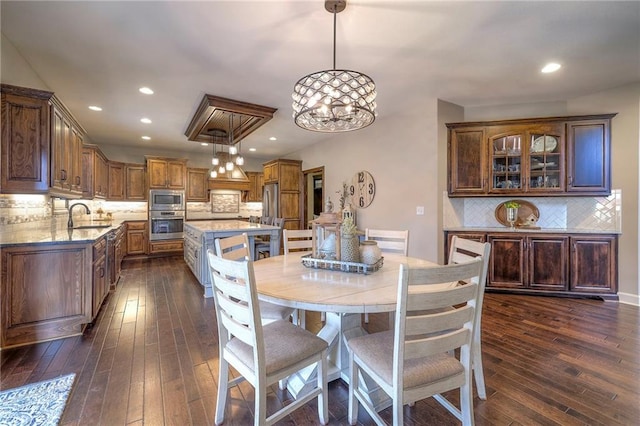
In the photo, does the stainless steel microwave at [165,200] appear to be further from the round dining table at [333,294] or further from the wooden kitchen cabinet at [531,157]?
the wooden kitchen cabinet at [531,157]

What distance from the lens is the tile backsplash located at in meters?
3.51

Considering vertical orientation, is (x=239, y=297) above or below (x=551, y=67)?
below

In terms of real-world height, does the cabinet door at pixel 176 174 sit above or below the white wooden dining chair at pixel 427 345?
above

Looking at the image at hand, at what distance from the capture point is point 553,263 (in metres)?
3.52

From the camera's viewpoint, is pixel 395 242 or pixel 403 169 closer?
pixel 395 242

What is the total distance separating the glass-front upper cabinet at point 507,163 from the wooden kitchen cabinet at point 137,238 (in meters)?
6.82

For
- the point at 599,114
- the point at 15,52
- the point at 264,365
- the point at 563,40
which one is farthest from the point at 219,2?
the point at 599,114

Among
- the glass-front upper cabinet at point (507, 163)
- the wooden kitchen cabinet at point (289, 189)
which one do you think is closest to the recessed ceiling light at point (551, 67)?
the glass-front upper cabinet at point (507, 163)

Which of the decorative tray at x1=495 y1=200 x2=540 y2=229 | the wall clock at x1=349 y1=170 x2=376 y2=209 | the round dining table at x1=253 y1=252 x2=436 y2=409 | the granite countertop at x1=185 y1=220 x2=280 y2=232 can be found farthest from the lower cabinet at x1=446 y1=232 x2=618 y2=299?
the granite countertop at x1=185 y1=220 x2=280 y2=232

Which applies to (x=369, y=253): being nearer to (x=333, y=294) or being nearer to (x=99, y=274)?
(x=333, y=294)

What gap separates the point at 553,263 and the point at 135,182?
795 centimetres

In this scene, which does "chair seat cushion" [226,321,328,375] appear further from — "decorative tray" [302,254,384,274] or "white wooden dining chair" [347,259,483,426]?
"decorative tray" [302,254,384,274]

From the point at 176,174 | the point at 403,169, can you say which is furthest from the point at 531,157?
the point at 176,174

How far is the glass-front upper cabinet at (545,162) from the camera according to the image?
11.9 ft
